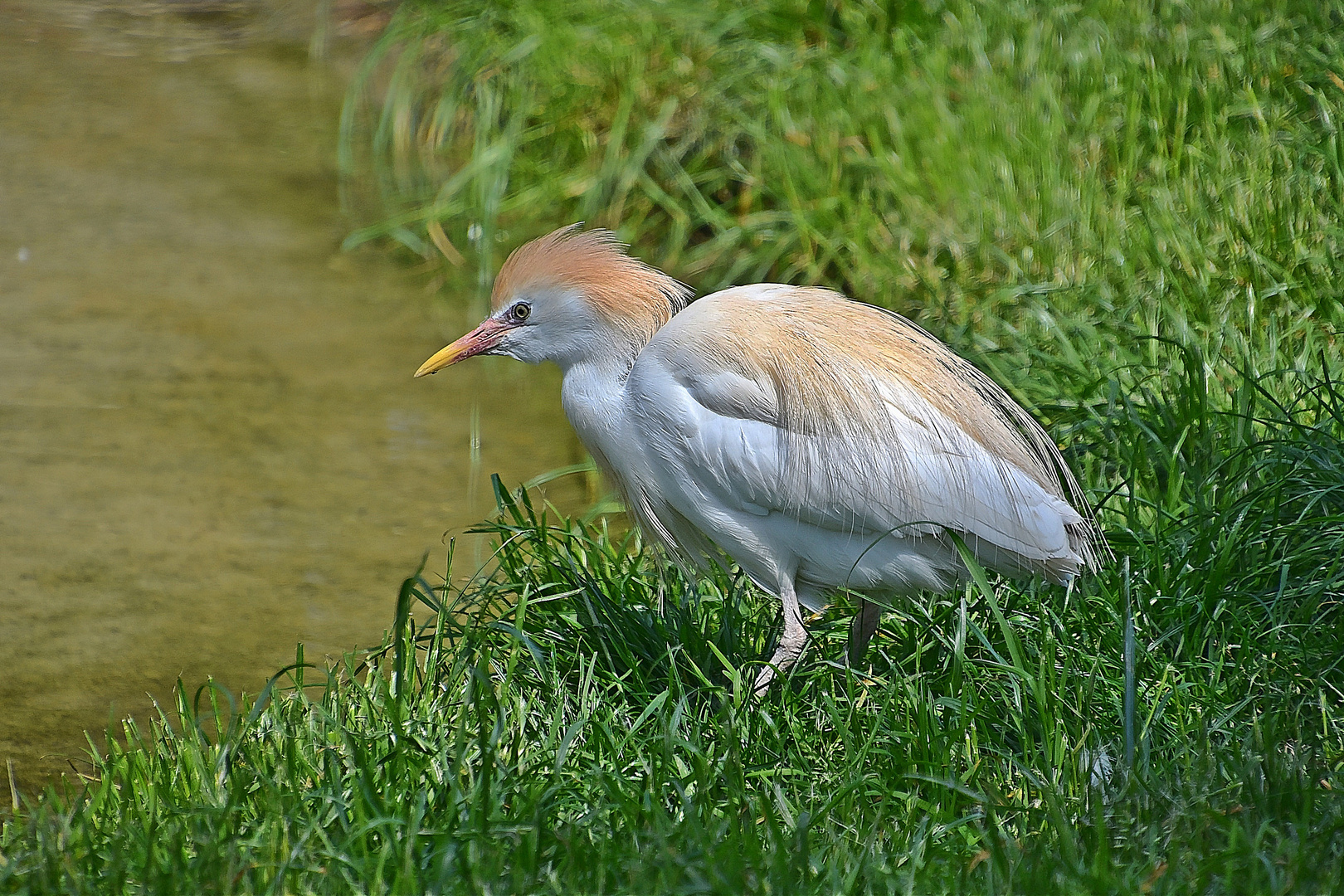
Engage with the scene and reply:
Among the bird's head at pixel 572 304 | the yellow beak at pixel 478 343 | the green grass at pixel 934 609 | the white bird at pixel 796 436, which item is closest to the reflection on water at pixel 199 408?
the green grass at pixel 934 609

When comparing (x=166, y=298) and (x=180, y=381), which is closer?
(x=180, y=381)

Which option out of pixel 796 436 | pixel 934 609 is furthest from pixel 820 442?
pixel 934 609

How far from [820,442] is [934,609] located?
56cm

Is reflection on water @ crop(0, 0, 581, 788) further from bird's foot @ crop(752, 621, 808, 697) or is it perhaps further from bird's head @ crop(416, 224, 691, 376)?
bird's foot @ crop(752, 621, 808, 697)

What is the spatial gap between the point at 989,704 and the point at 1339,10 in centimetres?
356

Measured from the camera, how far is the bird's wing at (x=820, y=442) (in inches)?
119

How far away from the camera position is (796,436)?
303cm

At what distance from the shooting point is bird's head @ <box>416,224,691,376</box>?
10.5 ft

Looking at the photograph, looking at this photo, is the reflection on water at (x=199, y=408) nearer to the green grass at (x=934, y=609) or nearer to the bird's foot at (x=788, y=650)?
the green grass at (x=934, y=609)

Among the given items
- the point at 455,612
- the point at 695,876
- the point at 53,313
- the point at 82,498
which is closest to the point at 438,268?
the point at 53,313

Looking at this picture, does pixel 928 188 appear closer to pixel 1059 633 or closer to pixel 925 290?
pixel 925 290

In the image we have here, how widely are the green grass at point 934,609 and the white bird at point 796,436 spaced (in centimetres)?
20

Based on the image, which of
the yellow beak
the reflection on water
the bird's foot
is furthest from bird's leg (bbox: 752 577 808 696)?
the reflection on water

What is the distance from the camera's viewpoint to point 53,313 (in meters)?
5.39
